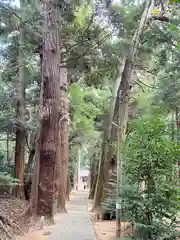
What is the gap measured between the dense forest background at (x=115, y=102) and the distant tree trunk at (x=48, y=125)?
33 mm

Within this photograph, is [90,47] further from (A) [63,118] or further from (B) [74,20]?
(A) [63,118]

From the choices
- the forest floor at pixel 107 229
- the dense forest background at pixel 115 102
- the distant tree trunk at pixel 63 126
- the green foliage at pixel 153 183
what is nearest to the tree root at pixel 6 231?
the dense forest background at pixel 115 102

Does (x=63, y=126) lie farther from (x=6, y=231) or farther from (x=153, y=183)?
(x=153, y=183)

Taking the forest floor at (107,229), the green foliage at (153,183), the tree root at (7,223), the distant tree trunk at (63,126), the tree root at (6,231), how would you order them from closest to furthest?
the green foliage at (153,183), the tree root at (6,231), the tree root at (7,223), the forest floor at (107,229), the distant tree trunk at (63,126)

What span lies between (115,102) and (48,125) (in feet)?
16.0

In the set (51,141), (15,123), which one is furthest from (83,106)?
(51,141)

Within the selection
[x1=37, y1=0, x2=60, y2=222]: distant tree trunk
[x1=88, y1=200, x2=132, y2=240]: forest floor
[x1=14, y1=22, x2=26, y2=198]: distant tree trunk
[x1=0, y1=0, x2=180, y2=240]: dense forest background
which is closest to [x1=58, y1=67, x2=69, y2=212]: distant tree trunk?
[x1=0, y1=0, x2=180, y2=240]: dense forest background

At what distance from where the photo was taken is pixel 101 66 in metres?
15.9

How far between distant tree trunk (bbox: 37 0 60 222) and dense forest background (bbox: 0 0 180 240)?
33 mm

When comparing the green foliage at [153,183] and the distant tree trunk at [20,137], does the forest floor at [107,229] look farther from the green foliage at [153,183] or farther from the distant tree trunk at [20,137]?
the distant tree trunk at [20,137]

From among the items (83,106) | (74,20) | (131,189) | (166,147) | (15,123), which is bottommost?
(131,189)

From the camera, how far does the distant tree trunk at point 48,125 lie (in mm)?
11969

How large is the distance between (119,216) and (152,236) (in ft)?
5.36

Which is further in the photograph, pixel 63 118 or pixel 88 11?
pixel 63 118
